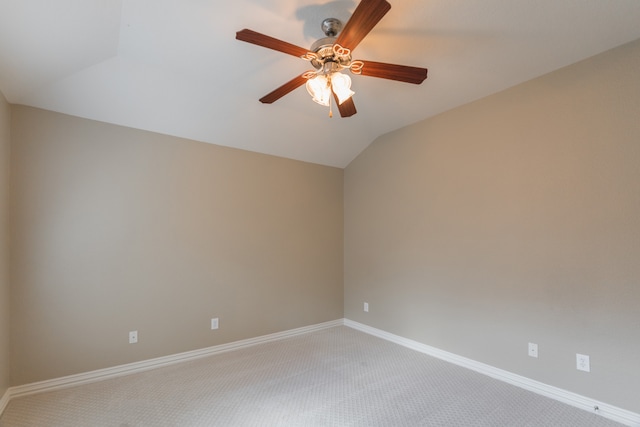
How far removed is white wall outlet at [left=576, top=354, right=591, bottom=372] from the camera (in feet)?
7.61

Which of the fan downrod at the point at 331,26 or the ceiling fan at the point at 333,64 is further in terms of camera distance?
the fan downrod at the point at 331,26

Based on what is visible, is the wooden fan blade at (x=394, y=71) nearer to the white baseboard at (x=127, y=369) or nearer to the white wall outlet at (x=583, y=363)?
the white wall outlet at (x=583, y=363)

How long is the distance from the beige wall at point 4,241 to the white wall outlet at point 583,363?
431 cm

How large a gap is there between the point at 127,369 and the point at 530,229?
383 cm

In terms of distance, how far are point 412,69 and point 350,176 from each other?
2700 millimetres

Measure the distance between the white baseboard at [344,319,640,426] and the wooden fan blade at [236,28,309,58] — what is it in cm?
309

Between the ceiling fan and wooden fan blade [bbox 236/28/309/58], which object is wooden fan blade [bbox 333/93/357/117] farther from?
wooden fan blade [bbox 236/28/309/58]

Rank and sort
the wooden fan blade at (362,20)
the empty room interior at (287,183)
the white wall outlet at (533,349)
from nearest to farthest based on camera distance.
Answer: the wooden fan blade at (362,20) < the empty room interior at (287,183) < the white wall outlet at (533,349)

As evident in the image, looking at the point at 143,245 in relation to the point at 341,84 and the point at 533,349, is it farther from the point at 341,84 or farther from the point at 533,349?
the point at 533,349

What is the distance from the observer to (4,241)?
7.75 ft

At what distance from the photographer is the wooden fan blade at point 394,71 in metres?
1.81

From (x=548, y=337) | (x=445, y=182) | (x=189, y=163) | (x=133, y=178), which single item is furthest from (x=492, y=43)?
(x=133, y=178)

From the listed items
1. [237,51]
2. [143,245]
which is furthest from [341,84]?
[143,245]

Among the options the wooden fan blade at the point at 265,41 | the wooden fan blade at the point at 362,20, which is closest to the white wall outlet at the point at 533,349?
the wooden fan blade at the point at 362,20
